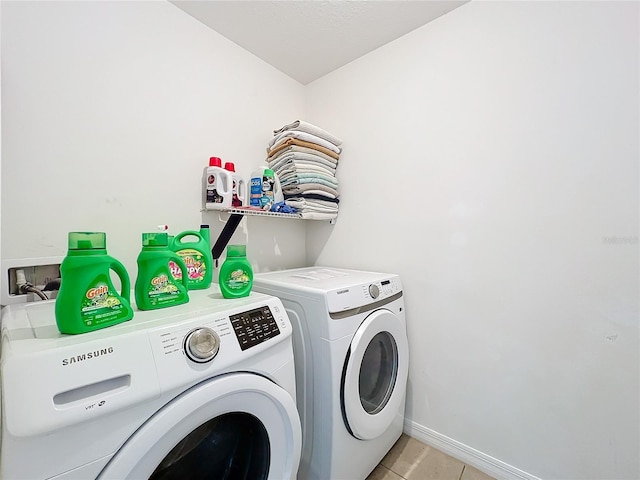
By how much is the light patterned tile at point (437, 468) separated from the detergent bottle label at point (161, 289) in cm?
133

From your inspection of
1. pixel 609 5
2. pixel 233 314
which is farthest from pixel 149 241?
pixel 609 5

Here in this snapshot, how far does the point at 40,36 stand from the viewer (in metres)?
0.98

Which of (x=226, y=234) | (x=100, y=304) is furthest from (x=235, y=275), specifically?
(x=226, y=234)

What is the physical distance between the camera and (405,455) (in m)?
1.37

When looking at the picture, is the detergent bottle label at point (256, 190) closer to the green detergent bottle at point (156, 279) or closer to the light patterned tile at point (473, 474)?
the green detergent bottle at point (156, 279)

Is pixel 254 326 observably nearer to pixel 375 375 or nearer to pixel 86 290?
pixel 86 290

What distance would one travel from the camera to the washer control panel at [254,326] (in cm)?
75

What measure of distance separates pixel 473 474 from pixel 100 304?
1.68 metres

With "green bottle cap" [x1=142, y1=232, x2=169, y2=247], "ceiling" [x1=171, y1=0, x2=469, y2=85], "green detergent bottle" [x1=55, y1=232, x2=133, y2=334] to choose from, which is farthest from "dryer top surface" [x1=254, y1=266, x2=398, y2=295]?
"ceiling" [x1=171, y1=0, x2=469, y2=85]

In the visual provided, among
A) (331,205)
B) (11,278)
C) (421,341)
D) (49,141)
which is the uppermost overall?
(49,141)

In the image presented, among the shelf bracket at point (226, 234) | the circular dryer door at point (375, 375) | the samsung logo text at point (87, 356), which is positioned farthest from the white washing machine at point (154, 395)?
the shelf bracket at point (226, 234)

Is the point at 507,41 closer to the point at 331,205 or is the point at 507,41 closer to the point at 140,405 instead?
the point at 331,205

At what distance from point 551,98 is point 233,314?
4.87 ft

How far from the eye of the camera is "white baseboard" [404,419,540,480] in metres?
1.21
